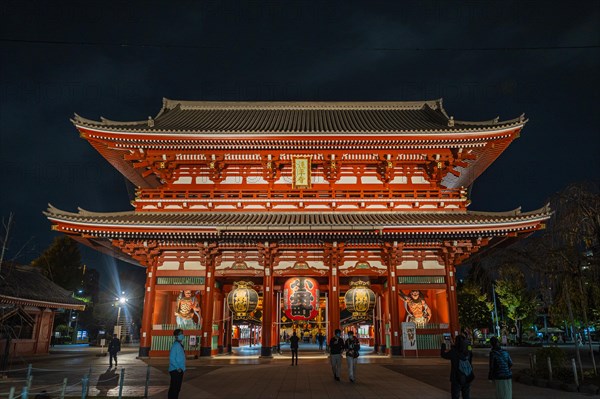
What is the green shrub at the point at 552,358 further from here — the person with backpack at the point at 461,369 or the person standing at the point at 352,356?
the person standing at the point at 352,356

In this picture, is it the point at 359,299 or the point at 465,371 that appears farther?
the point at 359,299

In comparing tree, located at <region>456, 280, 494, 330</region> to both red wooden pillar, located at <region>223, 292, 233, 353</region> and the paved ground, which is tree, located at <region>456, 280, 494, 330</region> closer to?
the paved ground

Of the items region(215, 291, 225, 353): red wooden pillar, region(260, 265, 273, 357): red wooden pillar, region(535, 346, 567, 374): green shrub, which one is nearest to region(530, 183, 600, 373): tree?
region(535, 346, 567, 374): green shrub

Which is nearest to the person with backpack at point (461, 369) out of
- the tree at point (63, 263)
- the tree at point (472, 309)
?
the tree at point (472, 309)

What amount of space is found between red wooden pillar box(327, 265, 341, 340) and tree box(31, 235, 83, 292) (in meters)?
42.1

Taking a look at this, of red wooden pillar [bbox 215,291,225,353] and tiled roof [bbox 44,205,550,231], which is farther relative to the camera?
red wooden pillar [bbox 215,291,225,353]

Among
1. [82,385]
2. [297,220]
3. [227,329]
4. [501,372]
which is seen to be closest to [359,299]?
[297,220]

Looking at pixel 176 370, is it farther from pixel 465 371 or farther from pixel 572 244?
pixel 572 244

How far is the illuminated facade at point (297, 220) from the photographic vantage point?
21.1 meters

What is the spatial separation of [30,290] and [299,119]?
22.9 metres

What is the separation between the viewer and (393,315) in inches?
843

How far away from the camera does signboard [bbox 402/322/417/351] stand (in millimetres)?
20812

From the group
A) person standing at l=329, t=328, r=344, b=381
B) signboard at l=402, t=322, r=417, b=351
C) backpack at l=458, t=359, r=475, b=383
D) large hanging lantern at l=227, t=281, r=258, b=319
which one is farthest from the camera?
large hanging lantern at l=227, t=281, r=258, b=319

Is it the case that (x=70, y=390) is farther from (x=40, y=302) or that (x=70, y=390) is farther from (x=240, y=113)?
(x=240, y=113)
